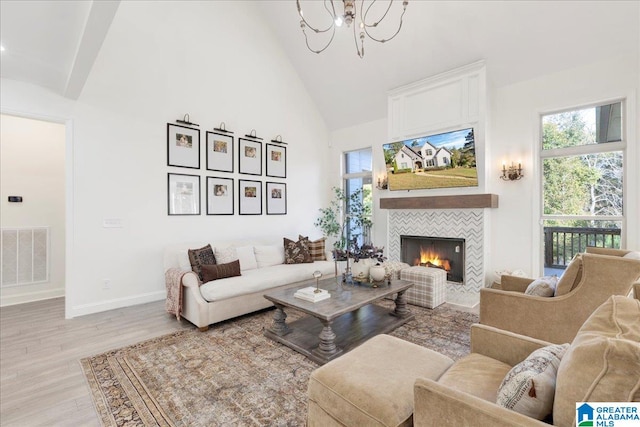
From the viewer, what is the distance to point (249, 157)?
5.29 m

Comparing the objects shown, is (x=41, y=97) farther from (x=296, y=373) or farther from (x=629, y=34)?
(x=629, y=34)

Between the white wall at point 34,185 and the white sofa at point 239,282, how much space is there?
6.44 feet

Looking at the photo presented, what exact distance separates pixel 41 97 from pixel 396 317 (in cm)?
486

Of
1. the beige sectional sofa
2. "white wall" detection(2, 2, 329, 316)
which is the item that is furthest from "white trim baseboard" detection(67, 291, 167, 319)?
the beige sectional sofa

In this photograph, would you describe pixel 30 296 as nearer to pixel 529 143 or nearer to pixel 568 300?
pixel 568 300

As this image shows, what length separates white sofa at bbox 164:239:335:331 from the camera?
3.23 m

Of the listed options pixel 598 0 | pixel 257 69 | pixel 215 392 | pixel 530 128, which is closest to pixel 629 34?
pixel 598 0

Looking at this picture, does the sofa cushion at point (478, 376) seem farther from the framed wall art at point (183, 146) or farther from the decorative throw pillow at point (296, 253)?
the framed wall art at point (183, 146)

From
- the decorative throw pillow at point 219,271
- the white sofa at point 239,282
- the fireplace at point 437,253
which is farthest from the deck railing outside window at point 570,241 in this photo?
the decorative throw pillow at point 219,271

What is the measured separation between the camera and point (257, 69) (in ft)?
17.9

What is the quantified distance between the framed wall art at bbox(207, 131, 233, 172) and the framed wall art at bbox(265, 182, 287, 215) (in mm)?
860

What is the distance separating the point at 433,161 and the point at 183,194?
12.8ft

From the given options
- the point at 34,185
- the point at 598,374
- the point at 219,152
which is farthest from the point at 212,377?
the point at 34,185

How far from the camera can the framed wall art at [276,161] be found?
5598 mm
